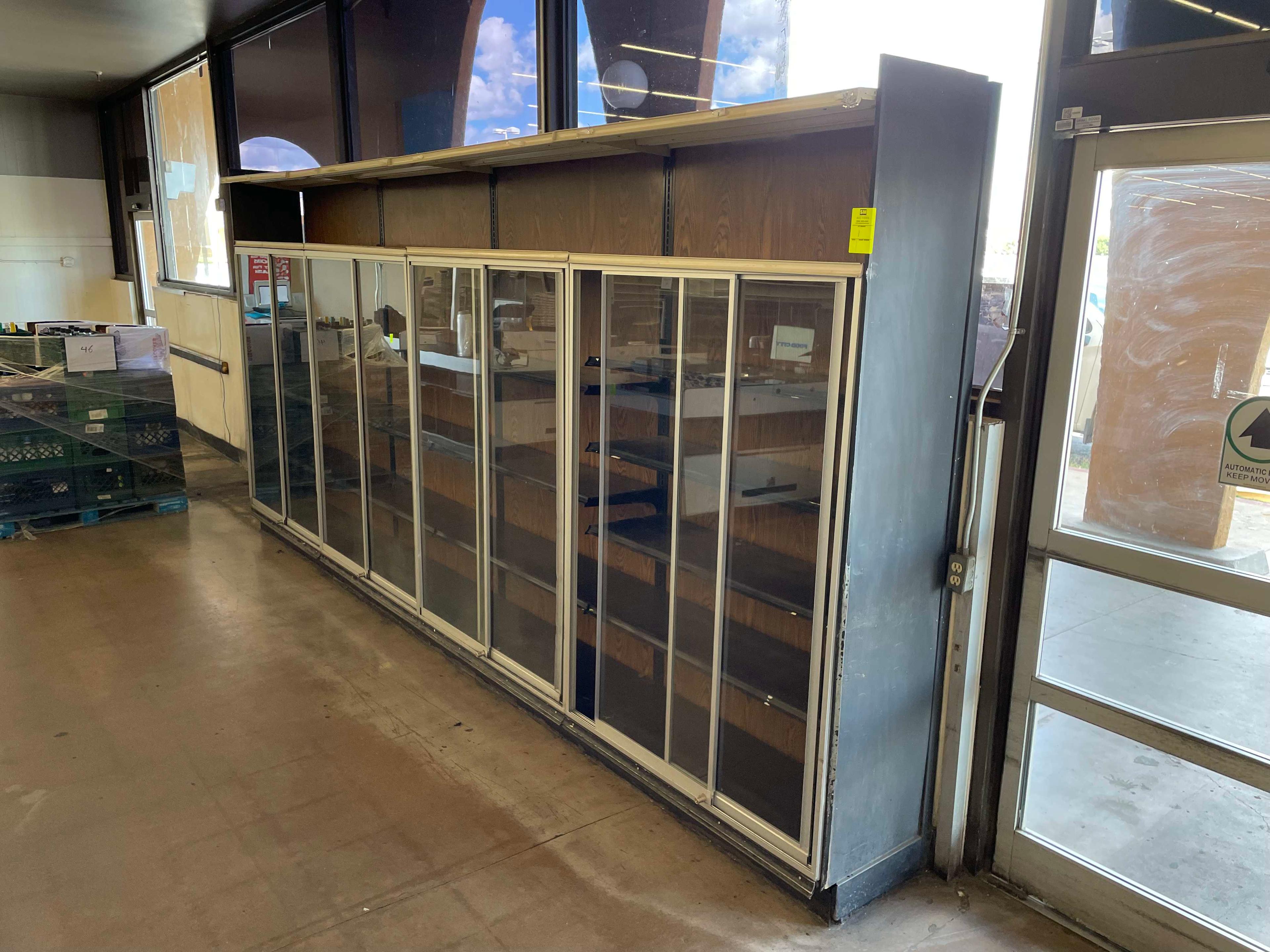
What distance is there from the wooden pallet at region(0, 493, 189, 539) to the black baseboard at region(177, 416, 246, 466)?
1161 millimetres

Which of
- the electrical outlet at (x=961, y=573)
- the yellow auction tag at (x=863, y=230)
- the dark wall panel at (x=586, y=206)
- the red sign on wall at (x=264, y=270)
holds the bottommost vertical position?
the electrical outlet at (x=961, y=573)

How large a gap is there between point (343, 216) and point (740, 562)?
3.93m

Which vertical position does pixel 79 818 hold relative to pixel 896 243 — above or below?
below

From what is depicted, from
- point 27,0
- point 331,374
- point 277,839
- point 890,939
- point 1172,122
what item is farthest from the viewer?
point 27,0

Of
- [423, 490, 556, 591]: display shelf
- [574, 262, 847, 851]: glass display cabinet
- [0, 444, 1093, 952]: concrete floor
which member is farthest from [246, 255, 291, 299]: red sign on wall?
[574, 262, 847, 851]: glass display cabinet

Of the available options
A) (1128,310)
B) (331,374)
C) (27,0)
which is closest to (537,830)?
(1128,310)

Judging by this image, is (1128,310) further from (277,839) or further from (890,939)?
(277,839)

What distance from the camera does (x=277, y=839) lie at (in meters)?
3.03

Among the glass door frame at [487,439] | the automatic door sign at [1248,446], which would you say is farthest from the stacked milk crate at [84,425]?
the automatic door sign at [1248,446]

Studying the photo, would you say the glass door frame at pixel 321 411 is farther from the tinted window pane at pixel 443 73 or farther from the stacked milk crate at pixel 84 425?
the stacked milk crate at pixel 84 425

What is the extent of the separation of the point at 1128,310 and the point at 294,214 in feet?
17.5

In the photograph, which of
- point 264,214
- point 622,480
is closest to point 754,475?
point 622,480

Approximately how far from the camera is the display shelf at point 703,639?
2.94m

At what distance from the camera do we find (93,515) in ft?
20.8
